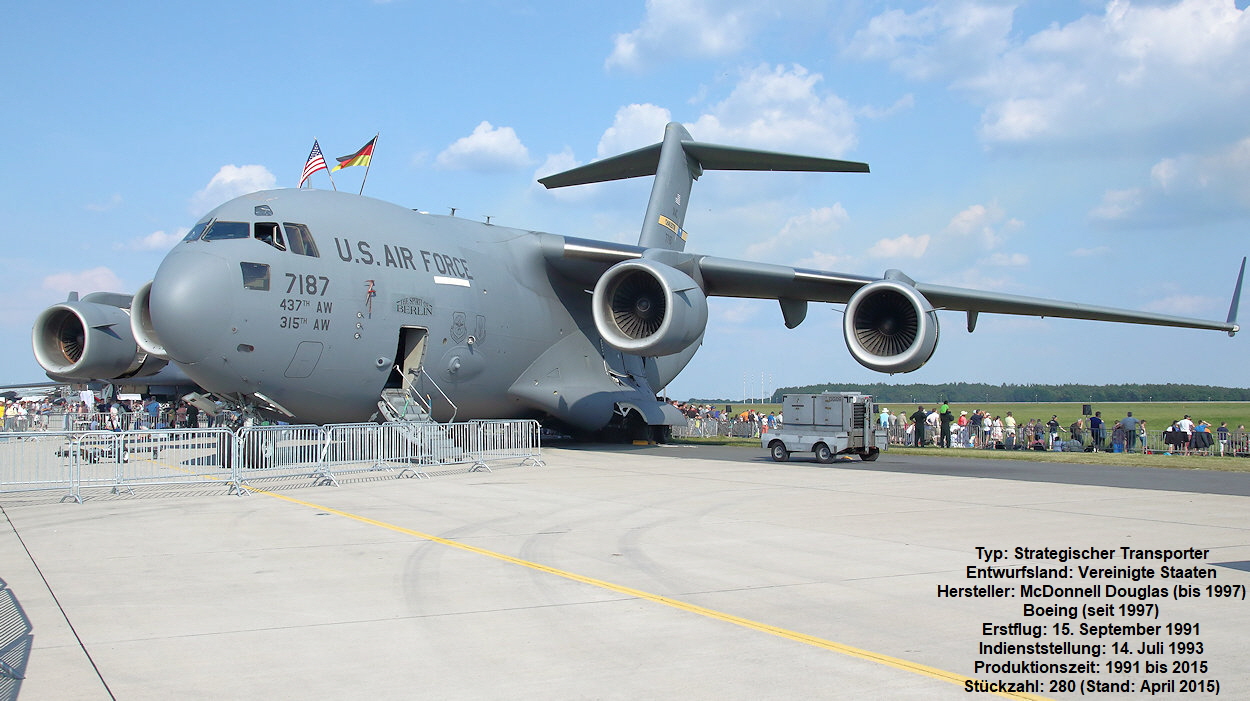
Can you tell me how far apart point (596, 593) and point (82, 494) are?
30.0 ft

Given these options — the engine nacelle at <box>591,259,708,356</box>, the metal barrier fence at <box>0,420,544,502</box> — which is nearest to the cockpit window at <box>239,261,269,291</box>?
the metal barrier fence at <box>0,420,544,502</box>

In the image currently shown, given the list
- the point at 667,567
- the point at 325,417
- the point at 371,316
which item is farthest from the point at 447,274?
the point at 667,567

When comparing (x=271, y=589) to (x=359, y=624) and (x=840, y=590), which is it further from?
(x=840, y=590)

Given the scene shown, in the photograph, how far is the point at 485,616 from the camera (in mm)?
5266

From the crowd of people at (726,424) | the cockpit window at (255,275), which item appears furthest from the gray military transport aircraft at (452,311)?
the crowd of people at (726,424)

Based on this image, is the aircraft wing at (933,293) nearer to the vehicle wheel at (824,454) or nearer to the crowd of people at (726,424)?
the vehicle wheel at (824,454)

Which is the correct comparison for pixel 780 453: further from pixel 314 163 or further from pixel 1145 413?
pixel 1145 413

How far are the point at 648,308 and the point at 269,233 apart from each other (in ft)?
22.8

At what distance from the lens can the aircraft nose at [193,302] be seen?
12789mm

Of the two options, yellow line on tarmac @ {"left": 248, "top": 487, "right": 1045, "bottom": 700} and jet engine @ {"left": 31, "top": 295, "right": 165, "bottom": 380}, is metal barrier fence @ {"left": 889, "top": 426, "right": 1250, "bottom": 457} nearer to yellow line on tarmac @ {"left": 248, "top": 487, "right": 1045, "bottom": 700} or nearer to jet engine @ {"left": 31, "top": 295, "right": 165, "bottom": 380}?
jet engine @ {"left": 31, "top": 295, "right": 165, "bottom": 380}

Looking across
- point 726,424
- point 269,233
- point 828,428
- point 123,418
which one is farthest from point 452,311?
point 726,424

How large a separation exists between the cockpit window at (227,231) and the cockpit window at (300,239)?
58 cm

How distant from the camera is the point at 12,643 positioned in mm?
4652

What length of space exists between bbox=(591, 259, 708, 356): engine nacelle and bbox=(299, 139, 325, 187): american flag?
582 cm
